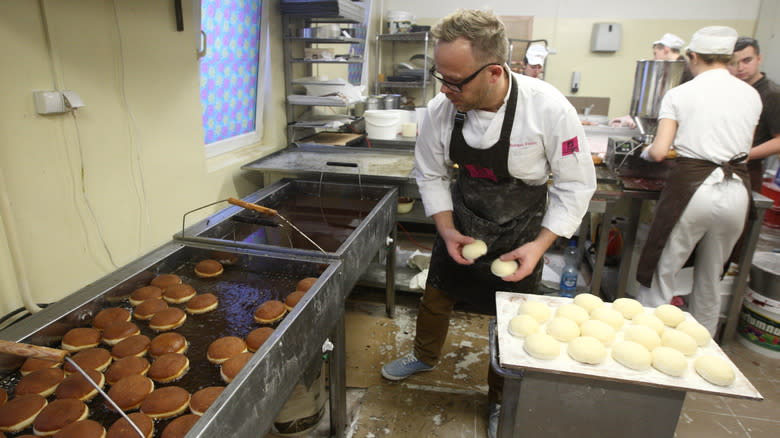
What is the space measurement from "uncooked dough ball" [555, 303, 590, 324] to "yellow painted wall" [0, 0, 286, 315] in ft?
5.99

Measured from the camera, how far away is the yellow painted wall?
1.54m

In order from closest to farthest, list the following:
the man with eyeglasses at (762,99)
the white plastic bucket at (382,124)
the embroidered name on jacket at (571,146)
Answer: the embroidered name on jacket at (571,146) < the man with eyeglasses at (762,99) < the white plastic bucket at (382,124)

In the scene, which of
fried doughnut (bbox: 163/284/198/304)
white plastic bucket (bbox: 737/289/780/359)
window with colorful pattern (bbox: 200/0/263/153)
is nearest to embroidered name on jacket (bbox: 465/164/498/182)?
fried doughnut (bbox: 163/284/198/304)

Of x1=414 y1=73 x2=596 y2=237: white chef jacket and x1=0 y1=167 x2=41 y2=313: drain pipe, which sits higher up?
x1=414 y1=73 x2=596 y2=237: white chef jacket

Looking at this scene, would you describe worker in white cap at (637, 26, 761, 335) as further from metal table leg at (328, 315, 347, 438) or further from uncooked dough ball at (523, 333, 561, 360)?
metal table leg at (328, 315, 347, 438)

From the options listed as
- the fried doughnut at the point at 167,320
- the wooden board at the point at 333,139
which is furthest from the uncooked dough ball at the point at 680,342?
the wooden board at the point at 333,139

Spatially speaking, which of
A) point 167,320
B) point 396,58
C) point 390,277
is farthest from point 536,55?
point 167,320

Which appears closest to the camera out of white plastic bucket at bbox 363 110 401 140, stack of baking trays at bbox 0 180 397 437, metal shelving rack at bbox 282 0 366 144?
stack of baking trays at bbox 0 180 397 437

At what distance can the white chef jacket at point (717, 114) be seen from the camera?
2.31 m

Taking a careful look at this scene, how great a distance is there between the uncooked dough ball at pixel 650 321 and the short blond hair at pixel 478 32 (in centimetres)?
102

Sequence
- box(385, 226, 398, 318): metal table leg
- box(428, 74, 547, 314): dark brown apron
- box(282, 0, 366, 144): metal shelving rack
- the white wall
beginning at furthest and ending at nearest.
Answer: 1. the white wall
2. box(282, 0, 366, 144): metal shelving rack
3. box(385, 226, 398, 318): metal table leg
4. box(428, 74, 547, 314): dark brown apron

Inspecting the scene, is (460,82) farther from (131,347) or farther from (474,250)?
(131,347)

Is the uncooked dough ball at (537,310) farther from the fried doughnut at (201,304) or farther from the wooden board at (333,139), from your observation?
the wooden board at (333,139)

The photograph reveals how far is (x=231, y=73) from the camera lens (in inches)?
117
